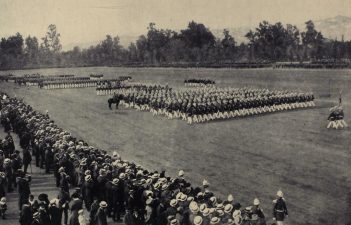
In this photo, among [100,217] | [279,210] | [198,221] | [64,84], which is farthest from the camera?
[64,84]

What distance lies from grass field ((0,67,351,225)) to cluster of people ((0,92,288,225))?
165 centimetres

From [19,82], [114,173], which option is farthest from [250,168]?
[19,82]

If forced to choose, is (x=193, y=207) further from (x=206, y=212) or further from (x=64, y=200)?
(x=64, y=200)

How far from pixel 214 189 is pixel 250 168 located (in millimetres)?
2562

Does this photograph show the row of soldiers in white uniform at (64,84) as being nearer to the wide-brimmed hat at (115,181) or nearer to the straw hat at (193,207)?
the wide-brimmed hat at (115,181)

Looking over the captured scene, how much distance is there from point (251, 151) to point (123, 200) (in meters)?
7.78

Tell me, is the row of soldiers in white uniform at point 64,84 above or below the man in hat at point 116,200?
A: above

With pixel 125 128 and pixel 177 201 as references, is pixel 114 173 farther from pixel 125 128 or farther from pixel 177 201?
pixel 125 128

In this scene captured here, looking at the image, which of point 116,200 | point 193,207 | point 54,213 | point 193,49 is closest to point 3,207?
point 54,213

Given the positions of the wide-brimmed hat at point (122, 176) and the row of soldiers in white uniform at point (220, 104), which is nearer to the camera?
the wide-brimmed hat at point (122, 176)

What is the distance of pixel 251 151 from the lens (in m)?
17.1

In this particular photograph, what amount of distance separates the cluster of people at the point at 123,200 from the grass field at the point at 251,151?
1646 millimetres

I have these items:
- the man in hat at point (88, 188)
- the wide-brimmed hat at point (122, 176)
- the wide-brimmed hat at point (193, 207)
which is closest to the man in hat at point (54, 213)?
the man in hat at point (88, 188)

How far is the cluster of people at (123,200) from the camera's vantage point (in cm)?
856
